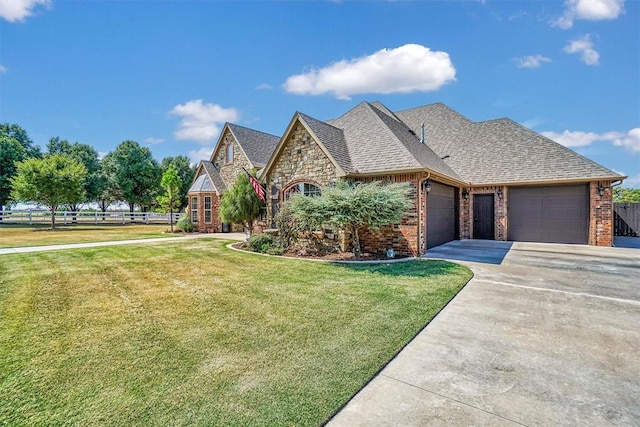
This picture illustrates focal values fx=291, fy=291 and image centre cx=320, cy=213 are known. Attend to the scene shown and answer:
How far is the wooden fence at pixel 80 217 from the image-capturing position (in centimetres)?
2760

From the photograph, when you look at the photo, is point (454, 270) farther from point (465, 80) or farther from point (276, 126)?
point (276, 126)

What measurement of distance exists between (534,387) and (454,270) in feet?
17.1

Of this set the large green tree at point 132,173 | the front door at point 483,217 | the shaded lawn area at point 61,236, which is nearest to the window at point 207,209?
the shaded lawn area at point 61,236

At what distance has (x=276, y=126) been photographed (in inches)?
1174

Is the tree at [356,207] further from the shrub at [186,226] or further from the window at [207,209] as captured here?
the shrub at [186,226]

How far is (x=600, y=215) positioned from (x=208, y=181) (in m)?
22.6

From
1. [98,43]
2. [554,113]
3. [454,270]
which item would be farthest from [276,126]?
[454,270]

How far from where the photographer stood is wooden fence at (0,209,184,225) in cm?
2760

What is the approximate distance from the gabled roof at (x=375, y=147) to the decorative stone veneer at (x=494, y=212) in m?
3.53

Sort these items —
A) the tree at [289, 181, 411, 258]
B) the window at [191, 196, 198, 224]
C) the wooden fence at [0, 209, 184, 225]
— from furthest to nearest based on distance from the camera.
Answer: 1. the wooden fence at [0, 209, 184, 225]
2. the window at [191, 196, 198, 224]
3. the tree at [289, 181, 411, 258]

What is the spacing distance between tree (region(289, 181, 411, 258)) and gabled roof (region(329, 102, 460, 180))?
142 cm

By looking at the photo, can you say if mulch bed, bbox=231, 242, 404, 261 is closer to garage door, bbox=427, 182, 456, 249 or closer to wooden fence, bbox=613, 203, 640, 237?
garage door, bbox=427, 182, 456, 249

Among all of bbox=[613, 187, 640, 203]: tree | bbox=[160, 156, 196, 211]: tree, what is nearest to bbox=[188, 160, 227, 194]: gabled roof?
bbox=[160, 156, 196, 211]: tree

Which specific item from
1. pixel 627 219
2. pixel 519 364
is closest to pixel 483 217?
pixel 627 219
